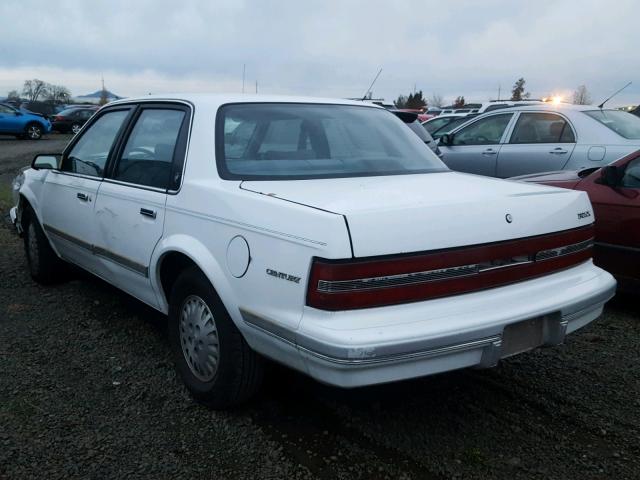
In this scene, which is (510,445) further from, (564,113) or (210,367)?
(564,113)

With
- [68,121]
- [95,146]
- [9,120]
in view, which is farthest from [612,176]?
[68,121]

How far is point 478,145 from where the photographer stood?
27.0ft

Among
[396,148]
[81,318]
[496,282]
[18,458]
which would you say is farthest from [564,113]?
[18,458]

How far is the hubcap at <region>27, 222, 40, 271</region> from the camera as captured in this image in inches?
199

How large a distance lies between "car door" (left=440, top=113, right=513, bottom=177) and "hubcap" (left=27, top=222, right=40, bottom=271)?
551 centimetres

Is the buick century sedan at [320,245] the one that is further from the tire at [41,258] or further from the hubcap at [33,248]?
the hubcap at [33,248]

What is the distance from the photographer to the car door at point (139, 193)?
330 cm

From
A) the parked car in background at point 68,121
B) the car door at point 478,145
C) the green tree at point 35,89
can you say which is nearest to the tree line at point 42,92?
the green tree at point 35,89

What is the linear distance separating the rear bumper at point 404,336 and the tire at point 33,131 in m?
25.0

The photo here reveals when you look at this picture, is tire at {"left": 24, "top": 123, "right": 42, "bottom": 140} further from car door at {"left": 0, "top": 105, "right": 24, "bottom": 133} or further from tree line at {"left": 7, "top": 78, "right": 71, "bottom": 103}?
tree line at {"left": 7, "top": 78, "right": 71, "bottom": 103}

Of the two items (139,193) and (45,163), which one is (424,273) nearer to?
(139,193)

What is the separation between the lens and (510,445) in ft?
9.03

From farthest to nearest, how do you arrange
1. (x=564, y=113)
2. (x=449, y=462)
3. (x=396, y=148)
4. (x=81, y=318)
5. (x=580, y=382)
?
(x=564, y=113)
(x=81, y=318)
(x=396, y=148)
(x=580, y=382)
(x=449, y=462)

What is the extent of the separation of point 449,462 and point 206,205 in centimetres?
160
